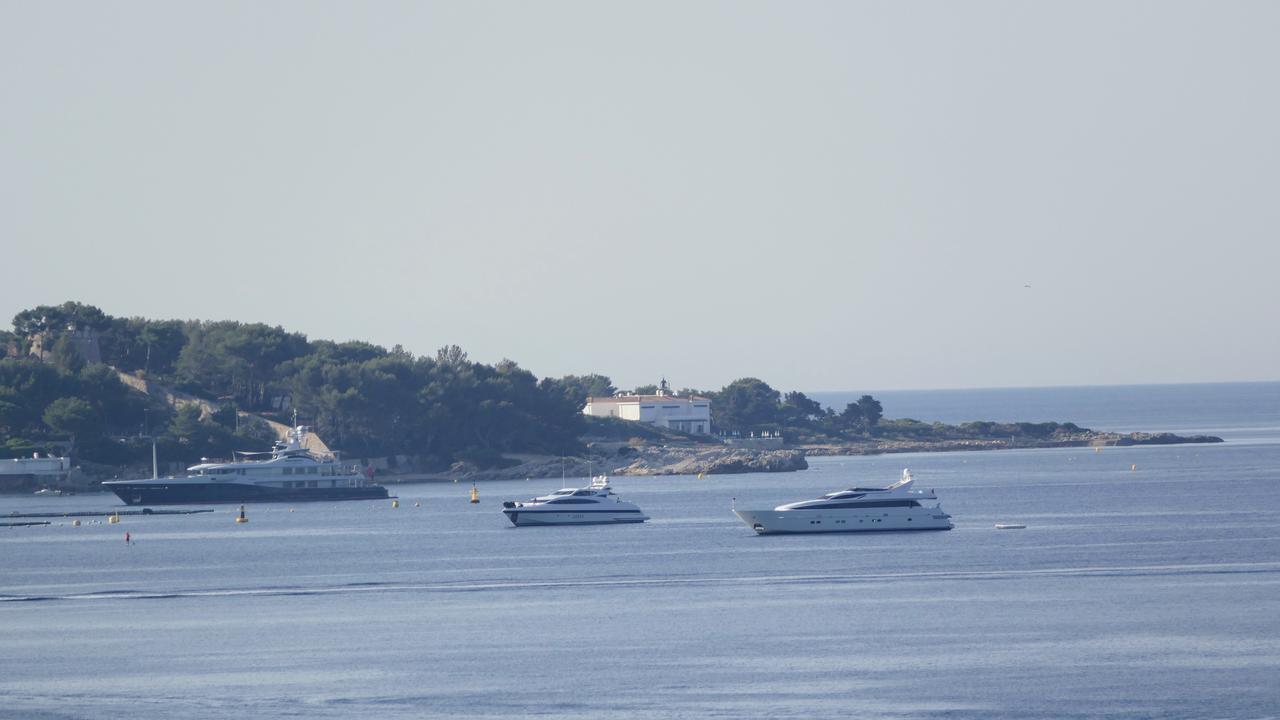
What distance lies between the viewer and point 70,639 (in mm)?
60625

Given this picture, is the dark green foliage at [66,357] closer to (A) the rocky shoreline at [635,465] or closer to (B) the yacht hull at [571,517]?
(A) the rocky shoreline at [635,465]

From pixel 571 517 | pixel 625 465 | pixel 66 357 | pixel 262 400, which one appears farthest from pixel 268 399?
pixel 571 517

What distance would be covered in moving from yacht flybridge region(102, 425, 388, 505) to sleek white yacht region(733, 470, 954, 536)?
57.7 m

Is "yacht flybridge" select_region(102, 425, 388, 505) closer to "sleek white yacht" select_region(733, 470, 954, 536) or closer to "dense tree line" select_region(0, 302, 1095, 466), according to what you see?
"dense tree line" select_region(0, 302, 1095, 466)

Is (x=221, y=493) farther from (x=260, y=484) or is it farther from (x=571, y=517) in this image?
(x=571, y=517)

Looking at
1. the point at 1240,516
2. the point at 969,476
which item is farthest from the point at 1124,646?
the point at 969,476

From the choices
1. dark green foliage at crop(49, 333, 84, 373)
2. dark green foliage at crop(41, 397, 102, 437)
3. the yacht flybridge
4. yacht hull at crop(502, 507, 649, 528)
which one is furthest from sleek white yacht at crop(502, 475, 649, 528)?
dark green foliage at crop(49, 333, 84, 373)

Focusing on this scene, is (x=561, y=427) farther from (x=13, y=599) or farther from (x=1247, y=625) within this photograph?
(x=1247, y=625)

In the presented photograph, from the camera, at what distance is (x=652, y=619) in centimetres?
6341

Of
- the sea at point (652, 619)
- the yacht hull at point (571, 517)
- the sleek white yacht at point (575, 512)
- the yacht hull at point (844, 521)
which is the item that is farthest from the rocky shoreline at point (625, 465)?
the yacht hull at point (844, 521)

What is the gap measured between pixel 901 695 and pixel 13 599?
137ft

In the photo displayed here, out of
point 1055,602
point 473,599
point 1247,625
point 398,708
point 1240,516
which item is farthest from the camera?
point 1240,516

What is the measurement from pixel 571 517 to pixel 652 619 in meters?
48.1

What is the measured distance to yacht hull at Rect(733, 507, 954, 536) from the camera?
321 feet
